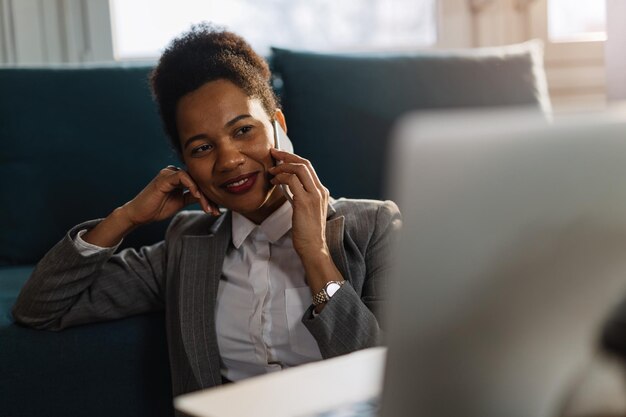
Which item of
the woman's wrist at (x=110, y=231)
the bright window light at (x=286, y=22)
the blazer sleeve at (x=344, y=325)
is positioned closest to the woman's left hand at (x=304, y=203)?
the blazer sleeve at (x=344, y=325)

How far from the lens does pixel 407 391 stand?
0.56 metres

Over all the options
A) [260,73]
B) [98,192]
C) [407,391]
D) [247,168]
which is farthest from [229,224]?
[407,391]

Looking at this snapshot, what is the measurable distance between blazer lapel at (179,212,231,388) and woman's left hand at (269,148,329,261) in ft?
0.59

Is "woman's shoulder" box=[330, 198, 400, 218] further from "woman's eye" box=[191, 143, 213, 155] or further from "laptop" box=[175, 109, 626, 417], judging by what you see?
"laptop" box=[175, 109, 626, 417]

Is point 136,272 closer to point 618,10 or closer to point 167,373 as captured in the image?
point 167,373

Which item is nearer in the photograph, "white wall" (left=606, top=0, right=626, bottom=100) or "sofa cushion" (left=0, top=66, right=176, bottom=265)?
"sofa cushion" (left=0, top=66, right=176, bottom=265)

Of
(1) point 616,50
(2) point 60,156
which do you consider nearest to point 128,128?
(2) point 60,156

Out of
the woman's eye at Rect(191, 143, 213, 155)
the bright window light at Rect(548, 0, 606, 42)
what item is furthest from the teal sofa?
the bright window light at Rect(548, 0, 606, 42)

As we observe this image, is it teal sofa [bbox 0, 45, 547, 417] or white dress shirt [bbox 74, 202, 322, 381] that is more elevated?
teal sofa [bbox 0, 45, 547, 417]

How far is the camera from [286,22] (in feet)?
9.83

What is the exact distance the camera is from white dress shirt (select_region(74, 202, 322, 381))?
1531 mm

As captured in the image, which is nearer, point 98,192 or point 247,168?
point 247,168

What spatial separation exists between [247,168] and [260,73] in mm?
222

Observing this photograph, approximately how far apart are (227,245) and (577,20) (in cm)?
219
